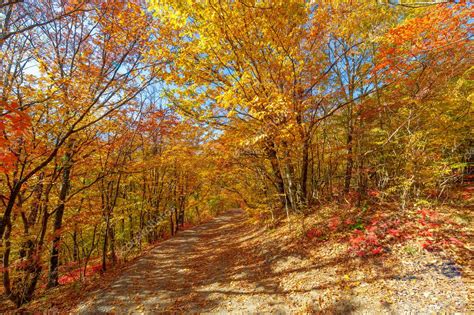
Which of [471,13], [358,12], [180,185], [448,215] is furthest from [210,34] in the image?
[180,185]

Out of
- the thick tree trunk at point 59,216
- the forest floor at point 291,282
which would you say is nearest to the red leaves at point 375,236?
the forest floor at point 291,282

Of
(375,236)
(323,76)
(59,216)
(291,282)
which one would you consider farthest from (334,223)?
(59,216)

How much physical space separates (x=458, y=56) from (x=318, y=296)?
26.3ft

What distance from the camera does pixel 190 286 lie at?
6.29m

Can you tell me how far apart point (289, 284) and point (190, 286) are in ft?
10.0

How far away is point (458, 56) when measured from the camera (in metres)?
6.37

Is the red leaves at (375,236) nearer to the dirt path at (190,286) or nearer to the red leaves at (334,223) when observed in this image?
the red leaves at (334,223)

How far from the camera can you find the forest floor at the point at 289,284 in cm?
372

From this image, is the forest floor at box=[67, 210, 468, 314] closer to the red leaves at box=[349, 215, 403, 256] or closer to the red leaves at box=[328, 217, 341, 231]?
the red leaves at box=[349, 215, 403, 256]

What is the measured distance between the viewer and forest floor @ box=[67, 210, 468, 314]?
372 centimetres

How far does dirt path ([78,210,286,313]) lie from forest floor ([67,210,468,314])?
0.9 inches

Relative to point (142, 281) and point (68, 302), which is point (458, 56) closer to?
point (142, 281)

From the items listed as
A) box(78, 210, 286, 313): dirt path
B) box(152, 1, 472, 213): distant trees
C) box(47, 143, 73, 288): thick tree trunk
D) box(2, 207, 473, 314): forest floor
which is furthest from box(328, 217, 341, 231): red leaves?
box(47, 143, 73, 288): thick tree trunk

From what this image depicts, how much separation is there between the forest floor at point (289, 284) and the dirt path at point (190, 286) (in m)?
0.02
